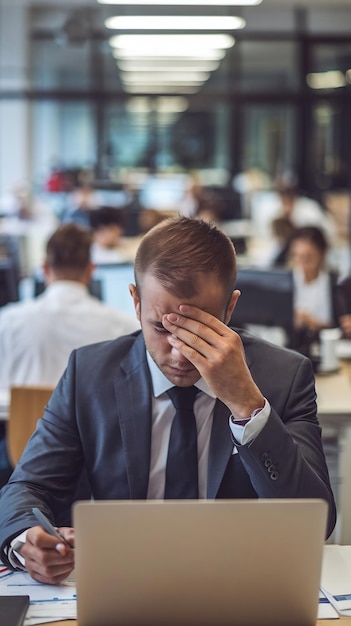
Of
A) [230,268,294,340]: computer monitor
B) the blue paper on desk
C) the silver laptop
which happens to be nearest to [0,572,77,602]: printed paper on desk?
the blue paper on desk

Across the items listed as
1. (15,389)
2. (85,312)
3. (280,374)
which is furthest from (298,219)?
(280,374)

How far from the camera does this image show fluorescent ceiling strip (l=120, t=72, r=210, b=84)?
540 inches

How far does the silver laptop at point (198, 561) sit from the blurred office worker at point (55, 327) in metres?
2.35

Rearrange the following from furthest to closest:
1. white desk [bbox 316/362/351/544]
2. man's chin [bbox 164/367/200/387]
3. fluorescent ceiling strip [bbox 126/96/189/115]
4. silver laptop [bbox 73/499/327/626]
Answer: fluorescent ceiling strip [bbox 126/96/189/115] → white desk [bbox 316/362/351/544] → man's chin [bbox 164/367/200/387] → silver laptop [bbox 73/499/327/626]

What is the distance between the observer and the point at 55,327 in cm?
376

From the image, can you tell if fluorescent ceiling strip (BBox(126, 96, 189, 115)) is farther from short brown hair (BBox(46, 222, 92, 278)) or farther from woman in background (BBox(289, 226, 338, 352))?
short brown hair (BBox(46, 222, 92, 278))

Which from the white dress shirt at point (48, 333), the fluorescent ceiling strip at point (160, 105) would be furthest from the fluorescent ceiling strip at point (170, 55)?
the white dress shirt at point (48, 333)

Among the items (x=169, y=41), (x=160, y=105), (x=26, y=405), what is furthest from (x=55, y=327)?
(x=160, y=105)

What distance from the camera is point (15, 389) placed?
3.03 metres

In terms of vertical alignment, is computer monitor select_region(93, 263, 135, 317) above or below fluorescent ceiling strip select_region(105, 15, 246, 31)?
below

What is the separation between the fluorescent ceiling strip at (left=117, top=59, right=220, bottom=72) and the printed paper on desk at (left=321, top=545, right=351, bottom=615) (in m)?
10.3

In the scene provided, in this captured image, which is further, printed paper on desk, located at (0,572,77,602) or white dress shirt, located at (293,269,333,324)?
white dress shirt, located at (293,269,333,324)

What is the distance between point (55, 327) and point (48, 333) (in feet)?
0.13

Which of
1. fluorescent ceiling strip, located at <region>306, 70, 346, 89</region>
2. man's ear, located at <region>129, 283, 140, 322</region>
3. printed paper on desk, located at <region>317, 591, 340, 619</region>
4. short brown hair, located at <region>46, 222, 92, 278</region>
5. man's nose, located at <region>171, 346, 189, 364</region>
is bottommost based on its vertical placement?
printed paper on desk, located at <region>317, 591, 340, 619</region>
